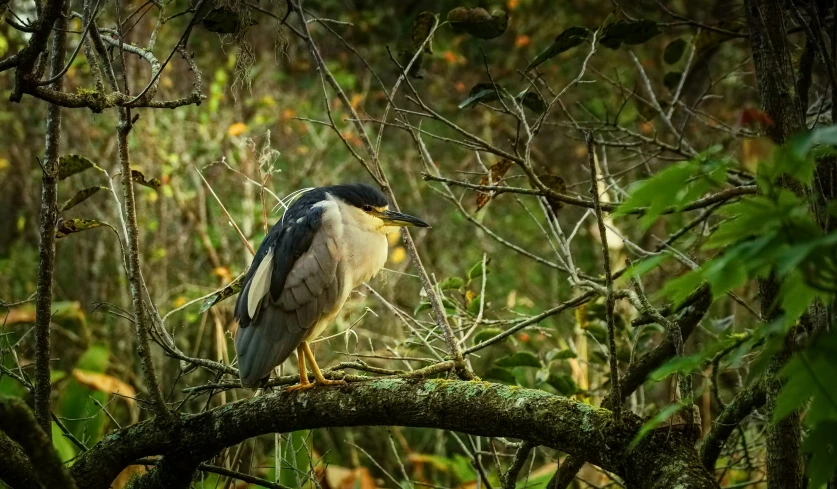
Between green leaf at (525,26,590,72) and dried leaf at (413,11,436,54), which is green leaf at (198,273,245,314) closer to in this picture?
dried leaf at (413,11,436,54)

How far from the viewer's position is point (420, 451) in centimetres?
680

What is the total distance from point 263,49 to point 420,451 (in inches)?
170

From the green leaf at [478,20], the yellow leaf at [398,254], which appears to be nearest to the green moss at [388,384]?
the green leaf at [478,20]

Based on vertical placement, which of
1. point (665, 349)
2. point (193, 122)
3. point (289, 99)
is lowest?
point (665, 349)

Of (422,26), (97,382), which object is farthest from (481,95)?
(97,382)

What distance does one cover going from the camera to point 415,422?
2.08 metres

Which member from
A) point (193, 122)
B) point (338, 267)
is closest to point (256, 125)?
point (193, 122)

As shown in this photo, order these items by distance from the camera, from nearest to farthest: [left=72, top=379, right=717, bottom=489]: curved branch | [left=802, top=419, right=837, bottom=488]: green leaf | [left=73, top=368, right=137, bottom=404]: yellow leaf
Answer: [left=802, top=419, right=837, bottom=488]: green leaf < [left=72, top=379, right=717, bottom=489]: curved branch < [left=73, top=368, right=137, bottom=404]: yellow leaf

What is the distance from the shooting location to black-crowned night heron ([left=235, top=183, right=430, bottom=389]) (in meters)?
2.82

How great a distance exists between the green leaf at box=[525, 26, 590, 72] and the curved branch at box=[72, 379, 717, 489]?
1.06 m

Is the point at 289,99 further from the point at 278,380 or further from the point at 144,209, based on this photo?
the point at 278,380

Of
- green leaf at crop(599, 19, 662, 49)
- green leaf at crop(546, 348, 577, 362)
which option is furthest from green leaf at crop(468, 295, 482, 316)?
green leaf at crop(599, 19, 662, 49)

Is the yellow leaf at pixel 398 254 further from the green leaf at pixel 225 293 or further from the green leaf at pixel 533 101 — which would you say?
the green leaf at pixel 533 101

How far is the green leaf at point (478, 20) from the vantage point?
8.79 feet
